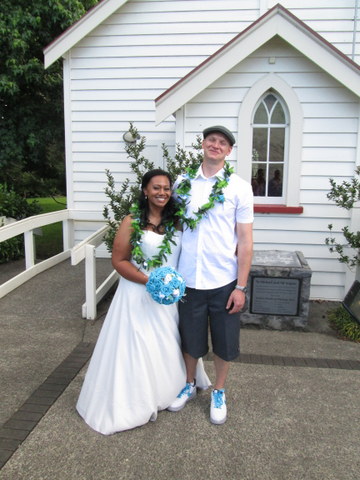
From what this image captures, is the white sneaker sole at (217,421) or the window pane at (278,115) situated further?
the window pane at (278,115)

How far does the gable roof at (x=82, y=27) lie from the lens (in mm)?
6855

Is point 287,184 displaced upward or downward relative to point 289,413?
upward

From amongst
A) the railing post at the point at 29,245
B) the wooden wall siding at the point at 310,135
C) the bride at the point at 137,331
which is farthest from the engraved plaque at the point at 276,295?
the railing post at the point at 29,245

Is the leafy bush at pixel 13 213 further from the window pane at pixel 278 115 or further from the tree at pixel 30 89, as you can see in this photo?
the window pane at pixel 278 115

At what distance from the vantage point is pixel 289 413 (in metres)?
2.97

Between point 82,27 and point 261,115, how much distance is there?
3.67 metres

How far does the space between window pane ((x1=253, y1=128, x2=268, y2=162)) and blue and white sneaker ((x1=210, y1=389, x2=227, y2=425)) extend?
11.8ft

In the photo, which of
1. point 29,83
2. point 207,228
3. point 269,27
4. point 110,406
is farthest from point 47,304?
point 29,83

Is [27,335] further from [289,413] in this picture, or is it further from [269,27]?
[269,27]

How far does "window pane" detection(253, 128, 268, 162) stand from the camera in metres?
5.54

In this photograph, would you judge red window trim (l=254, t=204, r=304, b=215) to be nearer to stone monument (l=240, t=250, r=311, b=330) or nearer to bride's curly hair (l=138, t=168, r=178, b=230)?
stone monument (l=240, t=250, r=311, b=330)

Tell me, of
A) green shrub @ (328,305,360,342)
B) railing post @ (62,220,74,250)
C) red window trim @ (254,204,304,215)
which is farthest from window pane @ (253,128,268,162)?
railing post @ (62,220,74,250)

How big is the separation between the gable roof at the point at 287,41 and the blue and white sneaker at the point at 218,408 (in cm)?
362

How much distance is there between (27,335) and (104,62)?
5109 mm
